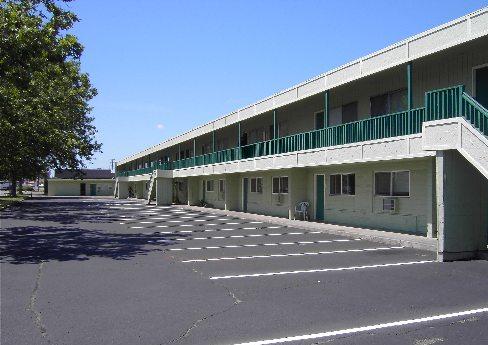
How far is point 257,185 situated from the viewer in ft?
91.8

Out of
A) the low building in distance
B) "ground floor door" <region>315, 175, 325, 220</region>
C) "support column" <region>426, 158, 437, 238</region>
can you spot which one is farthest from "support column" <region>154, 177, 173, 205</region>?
the low building in distance

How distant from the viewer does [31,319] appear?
6180 millimetres

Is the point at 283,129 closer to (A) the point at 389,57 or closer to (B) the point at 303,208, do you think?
(B) the point at 303,208

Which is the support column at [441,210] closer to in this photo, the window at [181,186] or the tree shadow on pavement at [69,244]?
the tree shadow on pavement at [69,244]

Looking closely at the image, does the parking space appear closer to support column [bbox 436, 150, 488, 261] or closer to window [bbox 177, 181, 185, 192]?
support column [bbox 436, 150, 488, 261]

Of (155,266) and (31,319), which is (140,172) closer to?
(155,266)

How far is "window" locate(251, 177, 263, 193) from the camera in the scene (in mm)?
27416

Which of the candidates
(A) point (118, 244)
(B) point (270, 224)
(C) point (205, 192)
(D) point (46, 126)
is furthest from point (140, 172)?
(A) point (118, 244)

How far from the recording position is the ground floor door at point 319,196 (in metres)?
21.0

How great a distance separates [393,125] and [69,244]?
11353mm

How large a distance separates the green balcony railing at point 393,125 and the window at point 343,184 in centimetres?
182

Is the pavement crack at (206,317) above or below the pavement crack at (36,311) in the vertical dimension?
below

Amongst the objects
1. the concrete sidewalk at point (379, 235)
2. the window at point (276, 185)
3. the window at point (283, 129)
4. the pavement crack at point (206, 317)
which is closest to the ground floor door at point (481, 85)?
the concrete sidewalk at point (379, 235)

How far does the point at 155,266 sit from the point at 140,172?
4591 cm
